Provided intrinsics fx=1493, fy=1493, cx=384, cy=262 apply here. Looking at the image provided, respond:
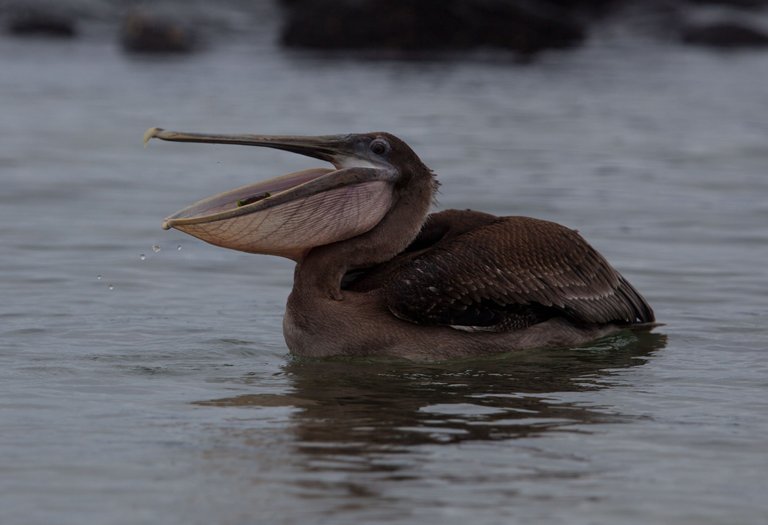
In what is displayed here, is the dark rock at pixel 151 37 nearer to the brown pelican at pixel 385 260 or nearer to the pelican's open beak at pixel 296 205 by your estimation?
the brown pelican at pixel 385 260

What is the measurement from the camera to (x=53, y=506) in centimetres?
415

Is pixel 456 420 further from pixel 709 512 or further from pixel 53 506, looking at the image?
pixel 53 506

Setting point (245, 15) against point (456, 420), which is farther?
point (245, 15)

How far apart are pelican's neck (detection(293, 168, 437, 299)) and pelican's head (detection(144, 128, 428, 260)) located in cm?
4

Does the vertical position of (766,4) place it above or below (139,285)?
above

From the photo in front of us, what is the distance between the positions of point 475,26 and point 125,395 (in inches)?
750

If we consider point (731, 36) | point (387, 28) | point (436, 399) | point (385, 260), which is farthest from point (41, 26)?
point (436, 399)

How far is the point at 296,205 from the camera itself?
591 centimetres

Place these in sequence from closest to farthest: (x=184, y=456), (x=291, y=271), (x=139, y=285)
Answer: (x=184, y=456) → (x=139, y=285) → (x=291, y=271)

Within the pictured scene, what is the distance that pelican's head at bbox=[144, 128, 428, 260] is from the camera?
578cm

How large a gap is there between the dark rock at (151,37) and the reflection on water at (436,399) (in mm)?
16196

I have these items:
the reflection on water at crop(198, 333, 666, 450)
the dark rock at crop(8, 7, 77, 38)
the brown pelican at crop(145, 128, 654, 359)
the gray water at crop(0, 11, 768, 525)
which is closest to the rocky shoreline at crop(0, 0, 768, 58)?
the dark rock at crop(8, 7, 77, 38)

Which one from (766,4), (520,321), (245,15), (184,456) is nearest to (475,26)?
(245,15)

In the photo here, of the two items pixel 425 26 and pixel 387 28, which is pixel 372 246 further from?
pixel 425 26
